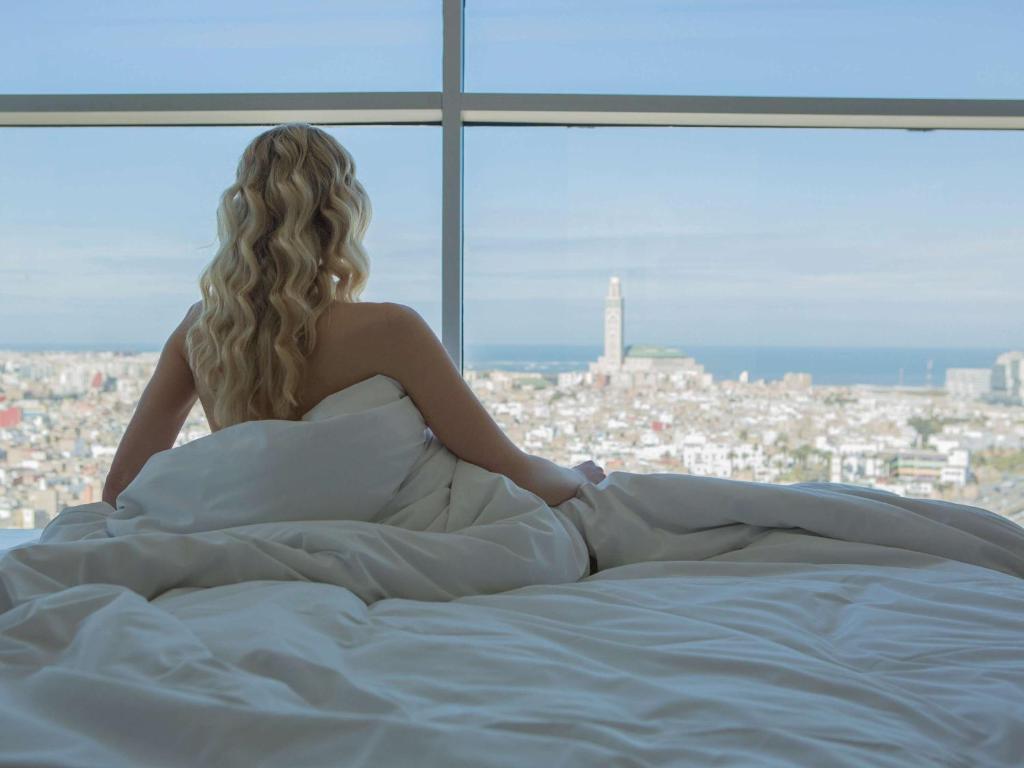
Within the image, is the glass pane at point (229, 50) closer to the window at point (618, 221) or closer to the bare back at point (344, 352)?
the window at point (618, 221)

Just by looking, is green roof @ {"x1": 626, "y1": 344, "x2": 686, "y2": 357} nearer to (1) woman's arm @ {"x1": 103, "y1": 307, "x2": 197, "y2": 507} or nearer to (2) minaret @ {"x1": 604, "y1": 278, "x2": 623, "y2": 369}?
(2) minaret @ {"x1": 604, "y1": 278, "x2": 623, "y2": 369}

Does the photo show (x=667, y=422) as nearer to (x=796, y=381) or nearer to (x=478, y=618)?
(x=796, y=381)

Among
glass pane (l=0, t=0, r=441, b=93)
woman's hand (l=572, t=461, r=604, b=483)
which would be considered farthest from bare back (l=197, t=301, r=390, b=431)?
glass pane (l=0, t=0, r=441, b=93)

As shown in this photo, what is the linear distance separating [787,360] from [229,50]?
1930 mm

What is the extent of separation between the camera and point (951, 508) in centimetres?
155

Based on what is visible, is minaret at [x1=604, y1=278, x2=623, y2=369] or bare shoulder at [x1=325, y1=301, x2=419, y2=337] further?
minaret at [x1=604, y1=278, x2=623, y2=369]

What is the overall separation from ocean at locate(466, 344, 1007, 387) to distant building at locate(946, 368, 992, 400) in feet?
0.09

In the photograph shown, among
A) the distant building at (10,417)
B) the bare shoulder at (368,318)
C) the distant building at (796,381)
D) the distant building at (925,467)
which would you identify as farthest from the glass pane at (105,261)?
the distant building at (925,467)

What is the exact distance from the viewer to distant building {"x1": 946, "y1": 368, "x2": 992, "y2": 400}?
2.76 m

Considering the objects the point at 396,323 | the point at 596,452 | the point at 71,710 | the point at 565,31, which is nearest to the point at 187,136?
the point at 565,31

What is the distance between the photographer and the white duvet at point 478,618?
76cm

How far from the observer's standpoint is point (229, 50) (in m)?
2.61

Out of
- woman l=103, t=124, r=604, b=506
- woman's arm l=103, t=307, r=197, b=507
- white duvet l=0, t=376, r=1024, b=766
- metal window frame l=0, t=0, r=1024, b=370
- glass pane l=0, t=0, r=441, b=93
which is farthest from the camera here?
glass pane l=0, t=0, r=441, b=93

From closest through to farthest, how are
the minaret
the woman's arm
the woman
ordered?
the woman → the woman's arm → the minaret
